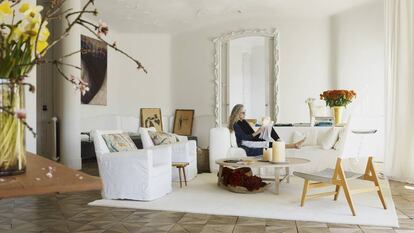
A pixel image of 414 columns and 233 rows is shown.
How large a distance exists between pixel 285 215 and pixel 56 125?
4.80m

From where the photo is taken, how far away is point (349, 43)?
26.7ft

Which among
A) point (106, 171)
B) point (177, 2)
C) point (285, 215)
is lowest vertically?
point (285, 215)

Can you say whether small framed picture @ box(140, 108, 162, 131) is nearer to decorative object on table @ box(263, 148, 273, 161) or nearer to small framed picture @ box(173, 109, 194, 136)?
small framed picture @ box(173, 109, 194, 136)

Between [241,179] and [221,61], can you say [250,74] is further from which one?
[241,179]

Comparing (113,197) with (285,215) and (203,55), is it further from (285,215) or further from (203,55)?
(203,55)

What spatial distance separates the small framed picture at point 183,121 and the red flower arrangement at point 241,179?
13.8ft

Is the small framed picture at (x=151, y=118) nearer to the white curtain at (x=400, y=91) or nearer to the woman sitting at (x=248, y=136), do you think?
the woman sitting at (x=248, y=136)

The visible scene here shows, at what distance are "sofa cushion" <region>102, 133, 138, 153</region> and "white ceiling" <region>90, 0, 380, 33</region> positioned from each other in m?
3.48

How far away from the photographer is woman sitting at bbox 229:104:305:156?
595 centimetres

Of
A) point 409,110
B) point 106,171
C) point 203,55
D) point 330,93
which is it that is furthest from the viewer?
point 203,55

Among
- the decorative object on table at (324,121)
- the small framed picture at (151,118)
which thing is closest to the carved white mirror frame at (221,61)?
the small framed picture at (151,118)

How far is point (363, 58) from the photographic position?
788cm

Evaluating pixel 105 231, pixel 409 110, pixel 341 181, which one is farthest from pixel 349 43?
pixel 105 231

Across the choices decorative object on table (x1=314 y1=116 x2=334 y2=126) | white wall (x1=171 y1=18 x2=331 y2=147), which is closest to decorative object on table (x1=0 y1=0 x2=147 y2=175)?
decorative object on table (x1=314 y1=116 x2=334 y2=126)
